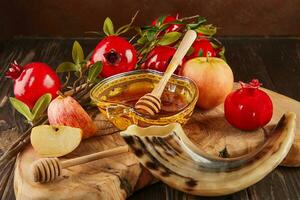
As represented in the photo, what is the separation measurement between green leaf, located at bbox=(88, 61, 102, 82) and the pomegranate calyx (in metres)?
0.05

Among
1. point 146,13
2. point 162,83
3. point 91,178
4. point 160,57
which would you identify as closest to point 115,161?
point 91,178

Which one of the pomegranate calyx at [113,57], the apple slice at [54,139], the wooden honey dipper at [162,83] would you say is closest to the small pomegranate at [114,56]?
the pomegranate calyx at [113,57]

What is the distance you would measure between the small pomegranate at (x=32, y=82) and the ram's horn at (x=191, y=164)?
0.29m

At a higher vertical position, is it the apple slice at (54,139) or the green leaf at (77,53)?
the green leaf at (77,53)

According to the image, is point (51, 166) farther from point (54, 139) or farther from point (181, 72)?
point (181, 72)

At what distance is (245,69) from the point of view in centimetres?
147

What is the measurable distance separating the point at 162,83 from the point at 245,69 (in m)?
0.52

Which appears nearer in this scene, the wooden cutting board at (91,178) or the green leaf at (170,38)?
the wooden cutting board at (91,178)

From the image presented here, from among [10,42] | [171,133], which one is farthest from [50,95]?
[10,42]

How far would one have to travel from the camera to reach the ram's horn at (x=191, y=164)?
83 centimetres

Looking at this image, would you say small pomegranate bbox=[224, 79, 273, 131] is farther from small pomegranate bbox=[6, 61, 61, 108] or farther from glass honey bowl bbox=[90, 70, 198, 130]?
small pomegranate bbox=[6, 61, 61, 108]

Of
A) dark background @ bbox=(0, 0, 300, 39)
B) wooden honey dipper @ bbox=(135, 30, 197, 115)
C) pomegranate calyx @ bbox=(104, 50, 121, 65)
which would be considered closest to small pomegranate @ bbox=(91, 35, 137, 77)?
pomegranate calyx @ bbox=(104, 50, 121, 65)

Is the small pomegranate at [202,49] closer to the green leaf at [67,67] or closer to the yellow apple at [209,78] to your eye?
the yellow apple at [209,78]

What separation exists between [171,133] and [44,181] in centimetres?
21
